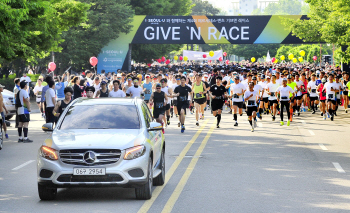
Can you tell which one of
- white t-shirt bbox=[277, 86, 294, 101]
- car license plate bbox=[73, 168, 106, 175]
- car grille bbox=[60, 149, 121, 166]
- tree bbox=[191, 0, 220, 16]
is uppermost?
tree bbox=[191, 0, 220, 16]

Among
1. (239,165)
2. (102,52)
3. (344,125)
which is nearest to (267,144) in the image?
(239,165)

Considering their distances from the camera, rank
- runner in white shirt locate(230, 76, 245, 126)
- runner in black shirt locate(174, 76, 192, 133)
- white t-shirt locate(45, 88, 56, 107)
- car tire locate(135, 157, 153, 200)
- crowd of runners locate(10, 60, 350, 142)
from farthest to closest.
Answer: runner in white shirt locate(230, 76, 245, 126) < runner in black shirt locate(174, 76, 192, 133) < white t-shirt locate(45, 88, 56, 107) < crowd of runners locate(10, 60, 350, 142) < car tire locate(135, 157, 153, 200)

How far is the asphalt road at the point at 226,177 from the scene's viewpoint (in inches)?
333

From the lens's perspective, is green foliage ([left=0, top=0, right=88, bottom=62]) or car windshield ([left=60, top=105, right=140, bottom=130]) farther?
green foliage ([left=0, top=0, right=88, bottom=62])

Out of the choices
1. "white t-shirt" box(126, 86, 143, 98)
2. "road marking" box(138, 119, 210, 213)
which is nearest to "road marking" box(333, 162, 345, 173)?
"road marking" box(138, 119, 210, 213)

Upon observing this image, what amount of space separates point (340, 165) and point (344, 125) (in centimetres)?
1013

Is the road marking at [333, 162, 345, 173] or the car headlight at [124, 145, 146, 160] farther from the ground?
the car headlight at [124, 145, 146, 160]

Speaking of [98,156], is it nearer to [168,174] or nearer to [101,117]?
[101,117]

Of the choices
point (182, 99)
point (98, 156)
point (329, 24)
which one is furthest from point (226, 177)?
point (329, 24)

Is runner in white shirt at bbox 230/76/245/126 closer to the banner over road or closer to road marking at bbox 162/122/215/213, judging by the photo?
road marking at bbox 162/122/215/213

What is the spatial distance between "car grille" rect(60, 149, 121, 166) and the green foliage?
5.33 m

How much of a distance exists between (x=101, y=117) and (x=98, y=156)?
4.12ft

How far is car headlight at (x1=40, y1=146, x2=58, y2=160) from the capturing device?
833 cm

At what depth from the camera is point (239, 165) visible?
1251 centimetres
